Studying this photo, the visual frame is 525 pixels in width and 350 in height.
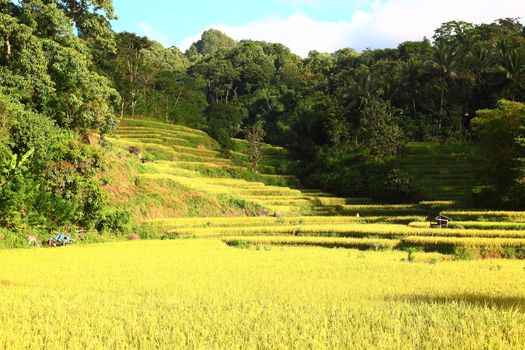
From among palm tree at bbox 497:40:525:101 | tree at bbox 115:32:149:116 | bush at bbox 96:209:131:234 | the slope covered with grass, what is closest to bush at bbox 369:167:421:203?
the slope covered with grass

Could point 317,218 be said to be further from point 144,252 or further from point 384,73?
point 384,73

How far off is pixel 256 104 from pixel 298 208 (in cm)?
3827

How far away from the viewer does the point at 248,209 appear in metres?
26.2

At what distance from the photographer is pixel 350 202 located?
3114cm

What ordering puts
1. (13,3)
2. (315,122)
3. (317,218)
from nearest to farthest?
(13,3), (317,218), (315,122)

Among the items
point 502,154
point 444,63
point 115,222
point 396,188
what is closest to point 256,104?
point 444,63

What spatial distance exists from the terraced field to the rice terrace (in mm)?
119

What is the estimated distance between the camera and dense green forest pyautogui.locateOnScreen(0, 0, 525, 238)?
16547 mm

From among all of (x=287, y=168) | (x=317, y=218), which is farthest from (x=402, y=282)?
(x=287, y=168)

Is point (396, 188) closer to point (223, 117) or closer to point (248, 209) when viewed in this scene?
point (248, 209)

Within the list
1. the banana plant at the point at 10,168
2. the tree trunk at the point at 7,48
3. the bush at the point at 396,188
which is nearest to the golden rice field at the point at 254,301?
the banana plant at the point at 10,168

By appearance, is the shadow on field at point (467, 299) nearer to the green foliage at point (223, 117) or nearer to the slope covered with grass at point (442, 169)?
the slope covered with grass at point (442, 169)

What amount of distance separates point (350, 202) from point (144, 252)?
66.0 feet

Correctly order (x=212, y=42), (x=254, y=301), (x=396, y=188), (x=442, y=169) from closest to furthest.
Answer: (x=254, y=301), (x=396, y=188), (x=442, y=169), (x=212, y=42)
